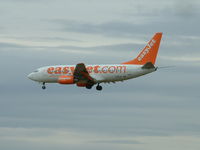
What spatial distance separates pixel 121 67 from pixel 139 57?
4.46 meters

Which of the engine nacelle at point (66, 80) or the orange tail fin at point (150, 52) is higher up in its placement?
the orange tail fin at point (150, 52)

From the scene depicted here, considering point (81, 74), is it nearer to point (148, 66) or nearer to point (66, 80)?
point (66, 80)

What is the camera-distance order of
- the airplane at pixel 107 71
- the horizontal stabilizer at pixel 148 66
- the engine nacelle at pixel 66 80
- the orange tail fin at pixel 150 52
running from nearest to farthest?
the horizontal stabilizer at pixel 148 66
the airplane at pixel 107 71
the orange tail fin at pixel 150 52
the engine nacelle at pixel 66 80

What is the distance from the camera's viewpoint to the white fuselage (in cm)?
12669

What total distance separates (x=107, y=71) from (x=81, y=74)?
4.60m

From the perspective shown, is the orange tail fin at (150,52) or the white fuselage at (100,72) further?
the orange tail fin at (150,52)

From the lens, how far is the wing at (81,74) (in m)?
127

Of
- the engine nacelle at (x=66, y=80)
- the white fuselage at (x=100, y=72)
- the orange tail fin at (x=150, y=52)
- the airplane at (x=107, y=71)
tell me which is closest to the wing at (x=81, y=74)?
the airplane at (x=107, y=71)

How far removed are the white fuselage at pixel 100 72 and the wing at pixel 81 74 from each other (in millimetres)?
1376

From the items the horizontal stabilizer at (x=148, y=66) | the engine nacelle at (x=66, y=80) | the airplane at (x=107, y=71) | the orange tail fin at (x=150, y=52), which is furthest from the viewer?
the engine nacelle at (x=66, y=80)

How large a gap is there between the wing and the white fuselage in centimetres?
138

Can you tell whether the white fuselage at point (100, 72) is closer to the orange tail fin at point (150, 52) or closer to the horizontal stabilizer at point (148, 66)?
the horizontal stabilizer at point (148, 66)

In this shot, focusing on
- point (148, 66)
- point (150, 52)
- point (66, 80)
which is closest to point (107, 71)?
point (66, 80)

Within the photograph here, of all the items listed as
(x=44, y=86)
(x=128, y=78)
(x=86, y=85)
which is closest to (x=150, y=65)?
(x=128, y=78)
